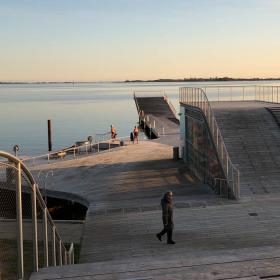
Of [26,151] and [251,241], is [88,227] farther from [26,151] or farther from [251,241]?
[26,151]

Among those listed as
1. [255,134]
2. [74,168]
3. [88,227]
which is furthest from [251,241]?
[74,168]

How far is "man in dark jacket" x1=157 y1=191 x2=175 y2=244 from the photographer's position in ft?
35.2

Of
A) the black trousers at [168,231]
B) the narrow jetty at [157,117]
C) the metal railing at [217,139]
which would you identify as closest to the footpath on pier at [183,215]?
the black trousers at [168,231]

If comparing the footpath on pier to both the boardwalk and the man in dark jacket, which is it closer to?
the boardwalk

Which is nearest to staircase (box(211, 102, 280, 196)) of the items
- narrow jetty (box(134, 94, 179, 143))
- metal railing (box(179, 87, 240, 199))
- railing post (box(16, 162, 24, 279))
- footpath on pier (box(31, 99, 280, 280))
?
Answer: footpath on pier (box(31, 99, 280, 280))

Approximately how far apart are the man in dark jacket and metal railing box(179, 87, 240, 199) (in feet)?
16.2

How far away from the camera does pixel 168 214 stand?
35.8ft

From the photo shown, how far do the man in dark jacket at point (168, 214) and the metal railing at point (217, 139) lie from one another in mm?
4934

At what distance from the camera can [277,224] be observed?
497 inches

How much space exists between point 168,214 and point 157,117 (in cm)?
4506

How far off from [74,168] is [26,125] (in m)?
56.1

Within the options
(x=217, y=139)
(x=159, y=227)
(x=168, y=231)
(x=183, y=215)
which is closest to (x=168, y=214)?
(x=168, y=231)

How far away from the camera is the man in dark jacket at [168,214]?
35.2 ft

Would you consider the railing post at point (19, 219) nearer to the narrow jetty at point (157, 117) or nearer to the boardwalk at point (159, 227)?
the boardwalk at point (159, 227)
